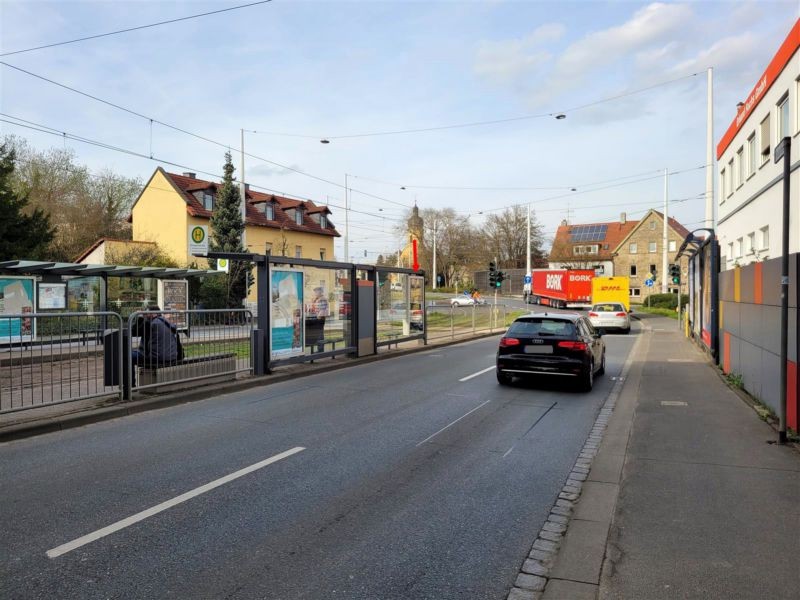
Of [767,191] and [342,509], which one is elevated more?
[767,191]

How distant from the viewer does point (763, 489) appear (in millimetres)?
4977

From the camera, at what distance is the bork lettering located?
5388 cm

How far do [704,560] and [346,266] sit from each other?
11.9 metres

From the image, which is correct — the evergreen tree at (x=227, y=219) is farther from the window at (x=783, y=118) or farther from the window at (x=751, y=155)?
the window at (x=783, y=118)

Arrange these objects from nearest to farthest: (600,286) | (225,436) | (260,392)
Result: (225,436)
(260,392)
(600,286)

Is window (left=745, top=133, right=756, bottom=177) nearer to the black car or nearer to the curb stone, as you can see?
the black car

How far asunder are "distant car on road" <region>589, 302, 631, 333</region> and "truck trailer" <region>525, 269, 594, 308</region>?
21.9m

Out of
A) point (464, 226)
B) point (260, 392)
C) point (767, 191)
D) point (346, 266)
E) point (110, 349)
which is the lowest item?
point (260, 392)

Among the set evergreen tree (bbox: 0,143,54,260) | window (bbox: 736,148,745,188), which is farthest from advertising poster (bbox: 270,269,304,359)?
evergreen tree (bbox: 0,143,54,260)

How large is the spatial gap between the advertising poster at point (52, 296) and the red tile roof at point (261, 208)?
2187 cm

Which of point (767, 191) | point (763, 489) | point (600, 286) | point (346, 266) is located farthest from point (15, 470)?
point (600, 286)

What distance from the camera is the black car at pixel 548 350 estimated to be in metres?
10.6

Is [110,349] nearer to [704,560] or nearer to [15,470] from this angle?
[15,470]

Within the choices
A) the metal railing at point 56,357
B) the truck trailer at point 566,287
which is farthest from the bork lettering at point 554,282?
the metal railing at point 56,357
